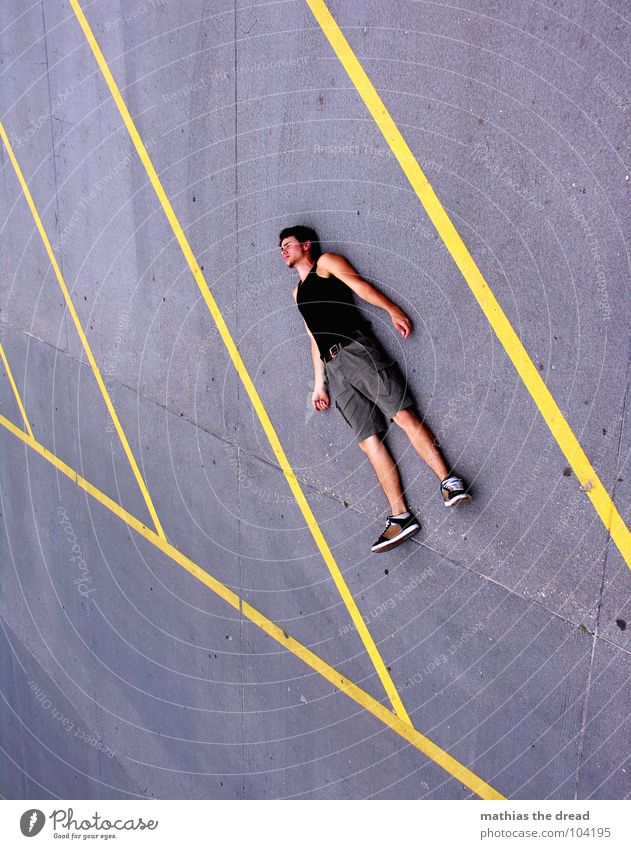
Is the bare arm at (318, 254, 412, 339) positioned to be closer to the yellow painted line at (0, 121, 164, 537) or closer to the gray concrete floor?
the gray concrete floor

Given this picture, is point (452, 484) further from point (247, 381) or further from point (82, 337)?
point (82, 337)

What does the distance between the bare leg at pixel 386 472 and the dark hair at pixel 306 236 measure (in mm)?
1172

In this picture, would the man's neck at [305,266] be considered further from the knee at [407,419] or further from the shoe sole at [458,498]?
the shoe sole at [458,498]

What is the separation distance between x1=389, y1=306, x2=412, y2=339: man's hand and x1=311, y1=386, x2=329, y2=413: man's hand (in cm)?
75

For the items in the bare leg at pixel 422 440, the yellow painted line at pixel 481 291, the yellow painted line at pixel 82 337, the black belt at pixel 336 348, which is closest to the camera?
the yellow painted line at pixel 481 291

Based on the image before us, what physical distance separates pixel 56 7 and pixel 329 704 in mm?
5750

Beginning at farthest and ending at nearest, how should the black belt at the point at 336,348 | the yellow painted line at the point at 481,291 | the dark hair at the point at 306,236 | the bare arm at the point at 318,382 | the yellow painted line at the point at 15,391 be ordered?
the yellow painted line at the point at 15,391 → the bare arm at the point at 318,382 → the dark hair at the point at 306,236 → the black belt at the point at 336,348 → the yellow painted line at the point at 481,291

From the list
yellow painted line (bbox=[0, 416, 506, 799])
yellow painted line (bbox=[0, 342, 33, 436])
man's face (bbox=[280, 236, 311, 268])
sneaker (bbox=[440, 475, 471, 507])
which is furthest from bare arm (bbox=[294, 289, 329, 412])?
yellow painted line (bbox=[0, 342, 33, 436])

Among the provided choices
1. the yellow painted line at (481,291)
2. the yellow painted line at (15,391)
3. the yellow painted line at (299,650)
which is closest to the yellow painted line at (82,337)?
the yellow painted line at (299,650)

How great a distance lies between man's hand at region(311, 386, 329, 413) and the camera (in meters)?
5.14

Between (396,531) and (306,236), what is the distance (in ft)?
6.03

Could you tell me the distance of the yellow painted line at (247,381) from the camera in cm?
528

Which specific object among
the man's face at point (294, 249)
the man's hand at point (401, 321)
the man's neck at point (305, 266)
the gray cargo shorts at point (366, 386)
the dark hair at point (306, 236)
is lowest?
the gray cargo shorts at point (366, 386)

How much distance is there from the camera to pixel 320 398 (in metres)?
5.16
